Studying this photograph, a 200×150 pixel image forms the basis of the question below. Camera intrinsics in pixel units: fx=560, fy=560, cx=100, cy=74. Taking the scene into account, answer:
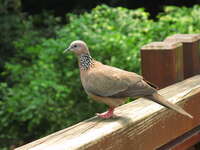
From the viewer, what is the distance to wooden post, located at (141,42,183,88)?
3057 mm

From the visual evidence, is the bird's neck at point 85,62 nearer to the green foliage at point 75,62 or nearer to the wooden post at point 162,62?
the wooden post at point 162,62

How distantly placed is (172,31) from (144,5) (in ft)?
25.4

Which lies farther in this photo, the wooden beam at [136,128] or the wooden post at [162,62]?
the wooden post at [162,62]

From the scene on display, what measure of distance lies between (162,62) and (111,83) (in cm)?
33

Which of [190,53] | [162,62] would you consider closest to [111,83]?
[162,62]

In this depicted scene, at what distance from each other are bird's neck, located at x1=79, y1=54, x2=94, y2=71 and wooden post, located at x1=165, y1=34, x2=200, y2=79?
526mm

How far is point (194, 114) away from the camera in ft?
9.50

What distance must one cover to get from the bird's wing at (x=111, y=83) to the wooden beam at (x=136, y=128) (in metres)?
0.12

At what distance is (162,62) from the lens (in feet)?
10.1

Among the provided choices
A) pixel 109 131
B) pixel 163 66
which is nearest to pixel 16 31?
pixel 163 66

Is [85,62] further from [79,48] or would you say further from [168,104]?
[168,104]

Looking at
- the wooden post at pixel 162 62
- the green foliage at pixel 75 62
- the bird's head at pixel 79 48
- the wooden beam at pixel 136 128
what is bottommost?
the green foliage at pixel 75 62

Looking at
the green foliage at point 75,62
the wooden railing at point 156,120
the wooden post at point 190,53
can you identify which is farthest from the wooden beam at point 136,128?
the green foliage at point 75,62

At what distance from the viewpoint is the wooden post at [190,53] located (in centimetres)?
329
